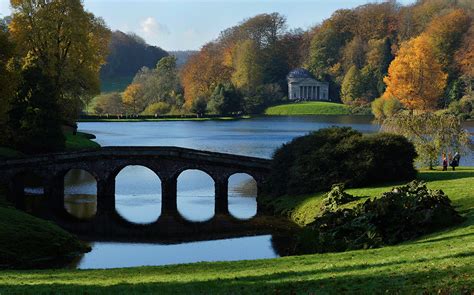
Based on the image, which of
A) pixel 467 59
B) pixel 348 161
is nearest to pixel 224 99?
pixel 467 59

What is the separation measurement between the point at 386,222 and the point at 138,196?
29.9 meters

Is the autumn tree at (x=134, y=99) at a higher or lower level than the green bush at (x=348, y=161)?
higher

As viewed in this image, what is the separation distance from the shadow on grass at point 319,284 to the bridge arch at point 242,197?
2474cm

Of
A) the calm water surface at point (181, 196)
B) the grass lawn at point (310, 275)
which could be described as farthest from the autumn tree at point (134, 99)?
the grass lawn at point (310, 275)

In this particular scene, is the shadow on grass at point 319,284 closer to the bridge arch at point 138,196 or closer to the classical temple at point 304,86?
the bridge arch at point 138,196

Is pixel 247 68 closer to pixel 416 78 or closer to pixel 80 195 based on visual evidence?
pixel 416 78

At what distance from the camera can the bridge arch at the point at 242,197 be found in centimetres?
4679

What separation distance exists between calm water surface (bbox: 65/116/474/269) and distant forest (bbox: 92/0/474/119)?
41909mm

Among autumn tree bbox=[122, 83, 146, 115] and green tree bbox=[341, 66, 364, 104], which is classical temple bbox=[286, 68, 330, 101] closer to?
green tree bbox=[341, 66, 364, 104]

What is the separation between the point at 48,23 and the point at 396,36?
5108 inches

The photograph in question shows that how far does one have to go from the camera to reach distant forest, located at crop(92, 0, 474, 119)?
149 m

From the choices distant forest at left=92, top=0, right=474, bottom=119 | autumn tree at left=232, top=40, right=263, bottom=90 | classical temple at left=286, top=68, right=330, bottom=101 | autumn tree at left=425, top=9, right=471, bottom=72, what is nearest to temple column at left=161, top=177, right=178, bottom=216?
distant forest at left=92, top=0, right=474, bottom=119

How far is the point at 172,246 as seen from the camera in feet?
120

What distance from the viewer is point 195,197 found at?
5406 centimetres
